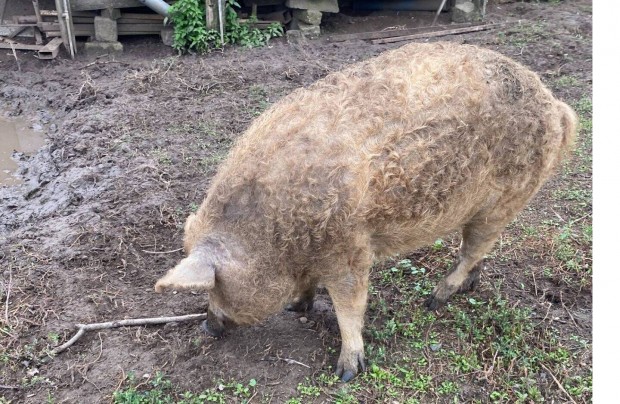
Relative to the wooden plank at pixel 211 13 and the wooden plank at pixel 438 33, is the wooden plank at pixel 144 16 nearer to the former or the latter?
the wooden plank at pixel 211 13

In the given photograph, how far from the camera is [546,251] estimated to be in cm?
498

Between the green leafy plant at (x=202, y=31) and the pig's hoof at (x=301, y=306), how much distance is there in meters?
6.15

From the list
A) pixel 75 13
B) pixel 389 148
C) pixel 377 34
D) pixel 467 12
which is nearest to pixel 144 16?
pixel 75 13

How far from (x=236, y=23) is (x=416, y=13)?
11.6 feet

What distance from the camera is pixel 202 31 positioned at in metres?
9.27

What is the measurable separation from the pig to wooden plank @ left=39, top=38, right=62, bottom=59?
268 inches

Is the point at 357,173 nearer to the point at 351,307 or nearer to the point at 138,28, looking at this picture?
the point at 351,307

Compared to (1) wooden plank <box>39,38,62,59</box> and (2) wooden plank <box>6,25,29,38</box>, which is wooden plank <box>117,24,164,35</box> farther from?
(2) wooden plank <box>6,25,29,38</box>

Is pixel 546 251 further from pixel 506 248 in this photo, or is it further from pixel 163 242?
pixel 163 242

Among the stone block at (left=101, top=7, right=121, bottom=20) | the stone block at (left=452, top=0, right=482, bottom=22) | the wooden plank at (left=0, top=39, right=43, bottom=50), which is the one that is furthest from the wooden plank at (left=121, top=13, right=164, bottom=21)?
the stone block at (left=452, top=0, right=482, bottom=22)

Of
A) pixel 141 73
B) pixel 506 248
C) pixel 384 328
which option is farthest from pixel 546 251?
pixel 141 73

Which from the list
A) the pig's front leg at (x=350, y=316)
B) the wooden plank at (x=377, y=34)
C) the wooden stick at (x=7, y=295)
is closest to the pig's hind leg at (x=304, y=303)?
the pig's front leg at (x=350, y=316)

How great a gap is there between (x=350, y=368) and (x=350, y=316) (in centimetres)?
37

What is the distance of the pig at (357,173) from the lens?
320 centimetres
